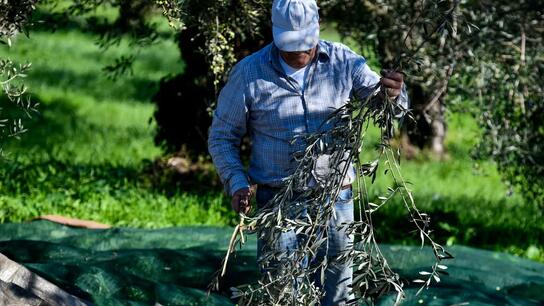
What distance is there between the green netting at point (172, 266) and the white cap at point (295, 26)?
5.56 feet

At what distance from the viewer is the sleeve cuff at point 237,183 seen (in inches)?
206

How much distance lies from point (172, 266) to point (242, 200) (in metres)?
1.98

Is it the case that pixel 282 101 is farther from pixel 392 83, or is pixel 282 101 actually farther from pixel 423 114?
pixel 423 114

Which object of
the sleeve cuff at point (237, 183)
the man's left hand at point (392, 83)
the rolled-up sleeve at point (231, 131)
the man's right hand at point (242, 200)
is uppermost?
the man's left hand at point (392, 83)

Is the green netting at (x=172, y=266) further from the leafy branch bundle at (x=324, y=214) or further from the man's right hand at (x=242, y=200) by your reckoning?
the leafy branch bundle at (x=324, y=214)

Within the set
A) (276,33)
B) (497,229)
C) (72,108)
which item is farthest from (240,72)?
(72,108)

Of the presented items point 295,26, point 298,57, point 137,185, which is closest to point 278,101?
point 298,57

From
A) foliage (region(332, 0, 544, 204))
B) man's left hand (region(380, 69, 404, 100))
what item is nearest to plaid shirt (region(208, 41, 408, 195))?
man's left hand (region(380, 69, 404, 100))

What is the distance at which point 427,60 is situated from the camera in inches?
316

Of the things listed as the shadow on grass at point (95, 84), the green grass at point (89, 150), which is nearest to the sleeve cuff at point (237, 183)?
the green grass at point (89, 150)

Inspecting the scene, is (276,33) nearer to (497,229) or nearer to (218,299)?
(218,299)

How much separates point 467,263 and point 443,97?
4.27 feet

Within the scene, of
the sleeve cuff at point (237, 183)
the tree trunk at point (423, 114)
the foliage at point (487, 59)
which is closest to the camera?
the sleeve cuff at point (237, 183)

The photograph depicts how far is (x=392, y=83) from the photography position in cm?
477
